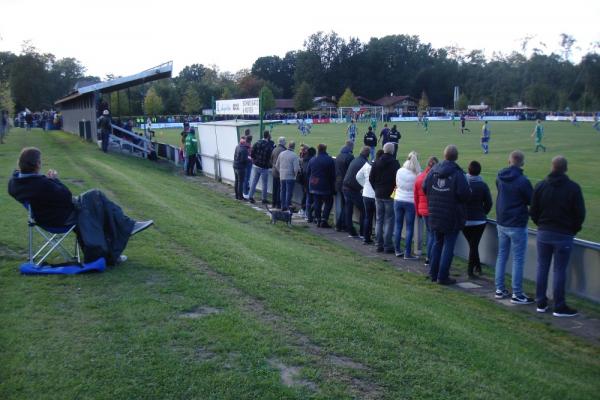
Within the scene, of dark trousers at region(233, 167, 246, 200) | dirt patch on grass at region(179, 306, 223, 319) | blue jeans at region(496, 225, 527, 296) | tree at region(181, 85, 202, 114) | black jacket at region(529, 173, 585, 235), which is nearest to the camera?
dirt patch on grass at region(179, 306, 223, 319)

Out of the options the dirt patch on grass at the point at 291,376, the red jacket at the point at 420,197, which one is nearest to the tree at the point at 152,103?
the red jacket at the point at 420,197

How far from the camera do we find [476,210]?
9.29 meters

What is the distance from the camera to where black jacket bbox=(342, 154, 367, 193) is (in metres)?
11.8

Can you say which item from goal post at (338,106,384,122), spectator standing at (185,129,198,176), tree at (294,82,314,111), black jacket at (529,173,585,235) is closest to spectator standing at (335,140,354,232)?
black jacket at (529,173,585,235)

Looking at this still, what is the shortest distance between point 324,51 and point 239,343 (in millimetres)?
128189

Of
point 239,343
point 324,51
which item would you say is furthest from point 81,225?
point 324,51

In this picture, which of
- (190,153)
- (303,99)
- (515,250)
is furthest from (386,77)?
(515,250)

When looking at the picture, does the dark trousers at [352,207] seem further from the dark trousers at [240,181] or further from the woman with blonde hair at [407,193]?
the dark trousers at [240,181]

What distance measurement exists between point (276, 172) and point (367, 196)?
13.5 feet

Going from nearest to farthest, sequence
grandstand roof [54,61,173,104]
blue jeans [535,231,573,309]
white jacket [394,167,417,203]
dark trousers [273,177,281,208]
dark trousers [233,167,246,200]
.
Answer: blue jeans [535,231,573,309] → white jacket [394,167,417,203] → dark trousers [273,177,281,208] → dark trousers [233,167,246,200] → grandstand roof [54,61,173,104]

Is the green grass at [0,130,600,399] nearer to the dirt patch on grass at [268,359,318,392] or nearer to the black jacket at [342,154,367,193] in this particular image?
the dirt patch on grass at [268,359,318,392]

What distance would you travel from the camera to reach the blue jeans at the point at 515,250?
26.2 ft

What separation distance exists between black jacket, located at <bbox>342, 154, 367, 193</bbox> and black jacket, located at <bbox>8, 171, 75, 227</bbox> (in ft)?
21.0

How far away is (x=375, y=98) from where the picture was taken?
5177 inches
